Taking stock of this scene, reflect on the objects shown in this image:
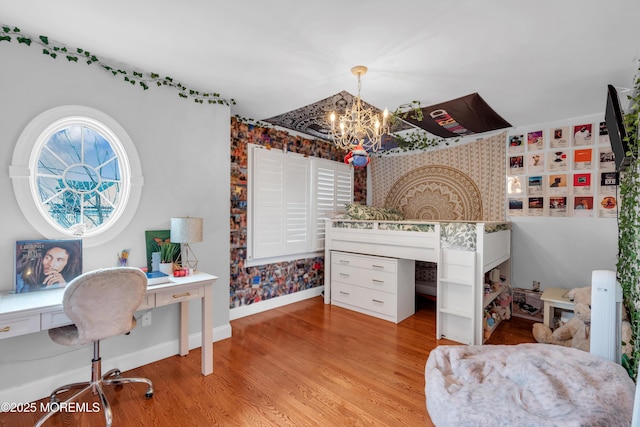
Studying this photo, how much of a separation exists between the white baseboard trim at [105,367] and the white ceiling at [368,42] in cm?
232

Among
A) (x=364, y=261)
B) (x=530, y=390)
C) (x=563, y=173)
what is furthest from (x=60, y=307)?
(x=563, y=173)

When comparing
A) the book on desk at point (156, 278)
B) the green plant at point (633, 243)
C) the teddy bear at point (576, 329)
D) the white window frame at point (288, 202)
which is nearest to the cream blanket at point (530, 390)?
the green plant at point (633, 243)

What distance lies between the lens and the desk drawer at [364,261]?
346 centimetres

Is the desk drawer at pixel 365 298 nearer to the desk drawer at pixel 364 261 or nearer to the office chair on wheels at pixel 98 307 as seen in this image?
the desk drawer at pixel 364 261

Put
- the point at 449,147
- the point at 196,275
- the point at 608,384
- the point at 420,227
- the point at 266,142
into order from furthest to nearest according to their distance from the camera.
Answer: the point at 449,147 < the point at 266,142 < the point at 420,227 < the point at 196,275 < the point at 608,384

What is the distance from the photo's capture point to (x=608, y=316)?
5.30 feet

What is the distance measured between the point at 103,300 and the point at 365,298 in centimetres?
271

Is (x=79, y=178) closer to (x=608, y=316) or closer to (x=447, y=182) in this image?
(x=608, y=316)

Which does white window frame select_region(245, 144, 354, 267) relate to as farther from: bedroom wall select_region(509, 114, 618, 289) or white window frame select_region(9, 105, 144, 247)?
bedroom wall select_region(509, 114, 618, 289)

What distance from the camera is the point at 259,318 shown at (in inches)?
140

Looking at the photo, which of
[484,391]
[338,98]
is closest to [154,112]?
[338,98]

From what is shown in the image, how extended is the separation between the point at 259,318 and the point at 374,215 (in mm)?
1935

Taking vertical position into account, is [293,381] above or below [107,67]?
below

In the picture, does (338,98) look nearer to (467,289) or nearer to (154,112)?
(154,112)
